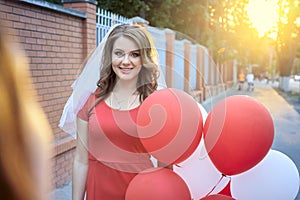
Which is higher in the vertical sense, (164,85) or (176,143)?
(164,85)

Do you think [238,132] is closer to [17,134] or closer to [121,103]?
[121,103]

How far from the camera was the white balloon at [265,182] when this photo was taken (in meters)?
1.85

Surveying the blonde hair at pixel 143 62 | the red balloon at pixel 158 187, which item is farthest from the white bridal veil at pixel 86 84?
the red balloon at pixel 158 187

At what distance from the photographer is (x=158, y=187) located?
5.10 feet

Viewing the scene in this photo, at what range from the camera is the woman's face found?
181cm

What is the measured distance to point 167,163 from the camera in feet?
5.38

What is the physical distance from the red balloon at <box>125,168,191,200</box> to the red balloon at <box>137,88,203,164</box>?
0.25 feet

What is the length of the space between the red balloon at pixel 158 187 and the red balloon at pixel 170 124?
76 millimetres

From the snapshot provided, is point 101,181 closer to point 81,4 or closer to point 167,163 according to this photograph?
point 167,163

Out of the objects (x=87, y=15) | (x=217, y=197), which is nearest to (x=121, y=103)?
(x=217, y=197)

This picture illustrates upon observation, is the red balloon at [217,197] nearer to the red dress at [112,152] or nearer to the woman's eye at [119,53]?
the red dress at [112,152]

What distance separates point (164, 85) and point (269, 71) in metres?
62.3

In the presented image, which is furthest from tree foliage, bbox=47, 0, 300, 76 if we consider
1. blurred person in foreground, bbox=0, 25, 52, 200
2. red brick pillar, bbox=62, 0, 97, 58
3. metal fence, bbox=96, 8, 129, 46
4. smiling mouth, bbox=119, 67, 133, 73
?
blurred person in foreground, bbox=0, 25, 52, 200

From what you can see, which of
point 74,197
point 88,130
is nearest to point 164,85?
point 88,130
